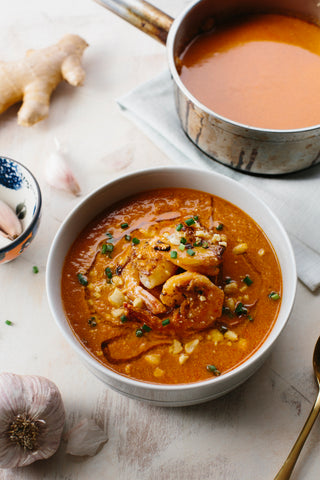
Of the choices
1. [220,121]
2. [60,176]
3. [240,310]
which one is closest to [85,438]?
[240,310]

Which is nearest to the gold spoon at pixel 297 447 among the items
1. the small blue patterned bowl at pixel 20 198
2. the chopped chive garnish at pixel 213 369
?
the chopped chive garnish at pixel 213 369

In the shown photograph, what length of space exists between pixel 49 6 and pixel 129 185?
75.3 inches

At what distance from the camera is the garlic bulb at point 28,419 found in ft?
6.89

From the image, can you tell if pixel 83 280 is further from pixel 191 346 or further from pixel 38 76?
pixel 38 76

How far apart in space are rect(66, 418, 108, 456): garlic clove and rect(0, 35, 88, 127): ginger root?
1.78m

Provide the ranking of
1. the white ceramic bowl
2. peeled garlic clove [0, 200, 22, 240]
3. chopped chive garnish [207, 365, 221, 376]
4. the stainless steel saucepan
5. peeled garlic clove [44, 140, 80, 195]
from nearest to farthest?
the white ceramic bowl, chopped chive garnish [207, 365, 221, 376], the stainless steel saucepan, peeled garlic clove [0, 200, 22, 240], peeled garlic clove [44, 140, 80, 195]

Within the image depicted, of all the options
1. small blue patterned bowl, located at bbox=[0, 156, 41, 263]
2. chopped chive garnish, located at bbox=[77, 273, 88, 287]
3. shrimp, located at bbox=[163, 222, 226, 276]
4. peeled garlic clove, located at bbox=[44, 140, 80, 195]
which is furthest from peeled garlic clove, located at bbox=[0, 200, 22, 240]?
shrimp, located at bbox=[163, 222, 226, 276]

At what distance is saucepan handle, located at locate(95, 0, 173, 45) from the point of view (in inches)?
106

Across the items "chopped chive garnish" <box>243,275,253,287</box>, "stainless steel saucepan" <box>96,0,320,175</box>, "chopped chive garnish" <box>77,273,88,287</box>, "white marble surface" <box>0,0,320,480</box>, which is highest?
"stainless steel saucepan" <box>96,0,320,175</box>

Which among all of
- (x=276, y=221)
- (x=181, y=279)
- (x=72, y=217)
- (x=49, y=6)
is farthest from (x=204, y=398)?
(x=49, y=6)

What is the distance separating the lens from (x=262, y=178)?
9.37 feet

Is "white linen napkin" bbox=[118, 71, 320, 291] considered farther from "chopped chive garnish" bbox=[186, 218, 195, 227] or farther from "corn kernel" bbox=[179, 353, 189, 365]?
"corn kernel" bbox=[179, 353, 189, 365]

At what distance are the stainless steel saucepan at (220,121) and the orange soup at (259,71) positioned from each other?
0.29 ft

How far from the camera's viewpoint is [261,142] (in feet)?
8.19
